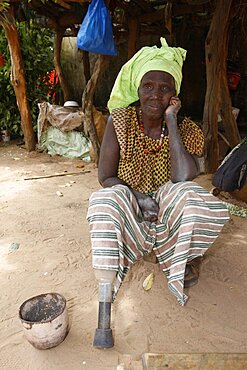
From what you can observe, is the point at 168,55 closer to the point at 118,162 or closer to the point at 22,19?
the point at 118,162

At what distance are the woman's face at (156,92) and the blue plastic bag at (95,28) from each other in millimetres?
2505

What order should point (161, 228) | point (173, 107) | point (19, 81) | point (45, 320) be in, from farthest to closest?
point (19, 81) < point (173, 107) < point (161, 228) < point (45, 320)

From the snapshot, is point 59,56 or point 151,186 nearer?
point 151,186

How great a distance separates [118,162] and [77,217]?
1.35 metres

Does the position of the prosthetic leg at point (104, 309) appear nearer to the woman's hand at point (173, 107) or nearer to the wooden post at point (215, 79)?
the woman's hand at point (173, 107)

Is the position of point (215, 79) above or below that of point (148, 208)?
above

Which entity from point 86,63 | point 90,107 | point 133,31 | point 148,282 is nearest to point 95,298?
point 148,282

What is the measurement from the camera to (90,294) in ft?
7.50

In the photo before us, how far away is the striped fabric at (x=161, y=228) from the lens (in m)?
1.82

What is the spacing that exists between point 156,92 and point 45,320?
56.8 inches

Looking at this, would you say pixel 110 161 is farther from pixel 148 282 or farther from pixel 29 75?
pixel 29 75

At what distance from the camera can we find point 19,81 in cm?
593

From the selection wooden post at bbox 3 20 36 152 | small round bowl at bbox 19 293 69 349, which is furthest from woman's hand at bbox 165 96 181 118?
wooden post at bbox 3 20 36 152

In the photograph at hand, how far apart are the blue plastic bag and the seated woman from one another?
231 centimetres
